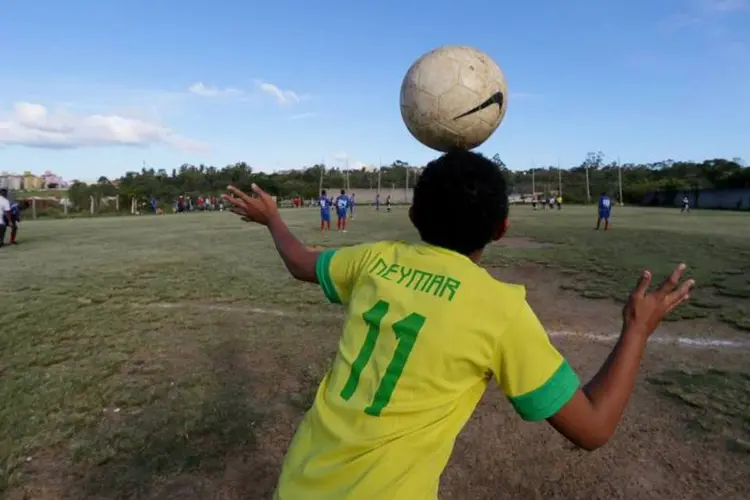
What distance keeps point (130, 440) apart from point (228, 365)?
149cm

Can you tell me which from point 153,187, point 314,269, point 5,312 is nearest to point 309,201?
point 153,187

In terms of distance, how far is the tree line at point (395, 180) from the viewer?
225ft

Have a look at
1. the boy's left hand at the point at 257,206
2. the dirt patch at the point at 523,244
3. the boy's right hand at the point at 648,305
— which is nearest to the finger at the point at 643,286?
the boy's right hand at the point at 648,305

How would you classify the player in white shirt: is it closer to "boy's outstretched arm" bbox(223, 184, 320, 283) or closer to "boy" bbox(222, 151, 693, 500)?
"boy's outstretched arm" bbox(223, 184, 320, 283)

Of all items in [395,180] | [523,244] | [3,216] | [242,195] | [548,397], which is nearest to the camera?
[548,397]

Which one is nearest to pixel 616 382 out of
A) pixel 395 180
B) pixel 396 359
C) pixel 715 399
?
pixel 396 359

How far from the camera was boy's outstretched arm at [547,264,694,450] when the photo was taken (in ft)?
4.99

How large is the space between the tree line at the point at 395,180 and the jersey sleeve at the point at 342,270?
58514 mm

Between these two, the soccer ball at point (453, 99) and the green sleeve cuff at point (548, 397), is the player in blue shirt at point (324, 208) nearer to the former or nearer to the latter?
the soccer ball at point (453, 99)

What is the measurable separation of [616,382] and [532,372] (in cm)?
28

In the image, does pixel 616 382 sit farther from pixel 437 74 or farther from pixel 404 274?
pixel 437 74

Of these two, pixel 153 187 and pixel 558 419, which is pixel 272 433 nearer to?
pixel 558 419

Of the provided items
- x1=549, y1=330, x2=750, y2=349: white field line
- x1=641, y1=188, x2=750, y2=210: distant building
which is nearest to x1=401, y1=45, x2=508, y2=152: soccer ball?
x1=549, y1=330, x2=750, y2=349: white field line

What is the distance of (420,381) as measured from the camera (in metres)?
1.53
